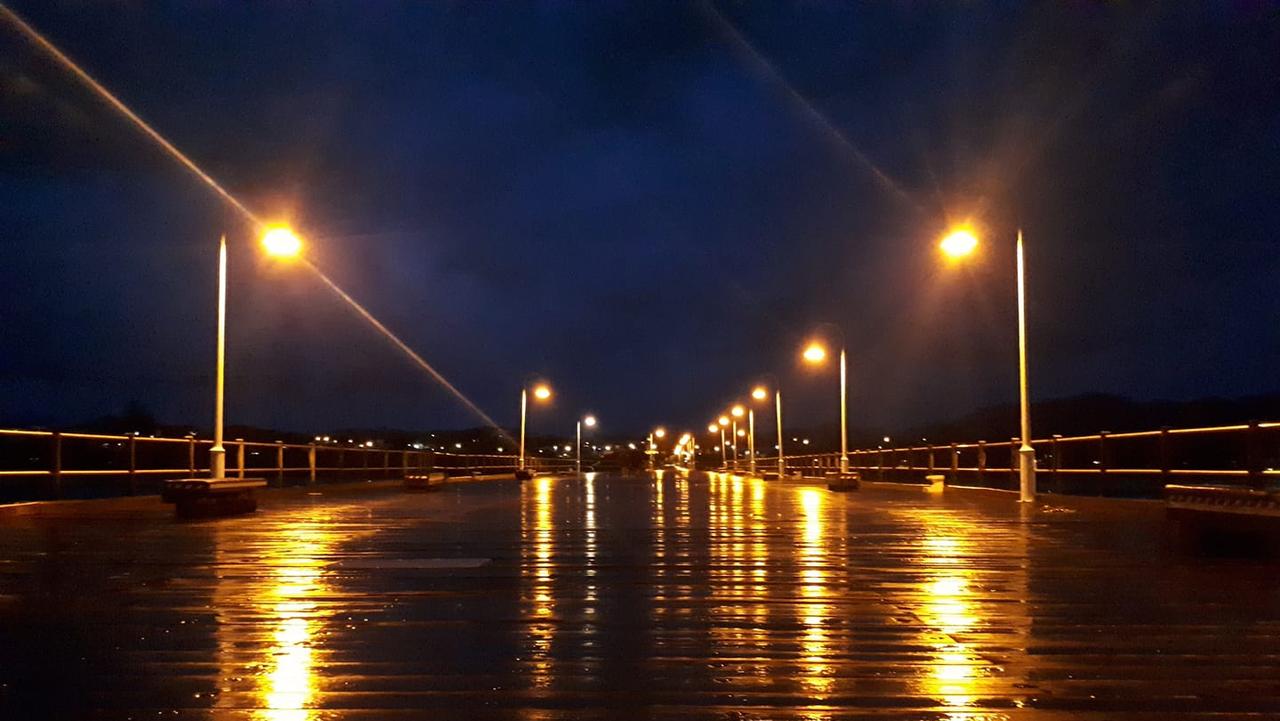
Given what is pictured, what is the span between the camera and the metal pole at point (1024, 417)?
19.8 meters

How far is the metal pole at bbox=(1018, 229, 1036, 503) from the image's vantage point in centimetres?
1975

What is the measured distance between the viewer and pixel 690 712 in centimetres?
472

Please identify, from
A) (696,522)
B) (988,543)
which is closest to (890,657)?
(988,543)

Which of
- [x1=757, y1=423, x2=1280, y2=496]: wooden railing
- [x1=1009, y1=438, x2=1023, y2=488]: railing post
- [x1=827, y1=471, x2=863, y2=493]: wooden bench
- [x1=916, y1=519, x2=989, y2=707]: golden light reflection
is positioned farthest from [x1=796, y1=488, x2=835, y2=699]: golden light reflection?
[x1=827, y1=471, x2=863, y2=493]: wooden bench

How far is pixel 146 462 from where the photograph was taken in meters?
20.7

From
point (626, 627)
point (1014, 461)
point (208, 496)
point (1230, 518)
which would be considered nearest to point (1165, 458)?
point (1230, 518)

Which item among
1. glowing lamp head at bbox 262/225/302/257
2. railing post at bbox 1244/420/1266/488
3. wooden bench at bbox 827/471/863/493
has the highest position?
glowing lamp head at bbox 262/225/302/257

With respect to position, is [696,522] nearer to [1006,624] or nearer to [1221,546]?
[1221,546]

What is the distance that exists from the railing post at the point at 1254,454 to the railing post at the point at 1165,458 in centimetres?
215

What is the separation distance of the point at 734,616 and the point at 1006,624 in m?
1.74

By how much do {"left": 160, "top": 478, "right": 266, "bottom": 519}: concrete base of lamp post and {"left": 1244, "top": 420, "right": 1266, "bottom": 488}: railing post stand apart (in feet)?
46.1

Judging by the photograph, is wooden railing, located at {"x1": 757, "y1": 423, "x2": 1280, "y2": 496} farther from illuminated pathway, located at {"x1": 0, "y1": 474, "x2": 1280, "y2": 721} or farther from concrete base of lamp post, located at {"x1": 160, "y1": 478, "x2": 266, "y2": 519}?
concrete base of lamp post, located at {"x1": 160, "y1": 478, "x2": 266, "y2": 519}

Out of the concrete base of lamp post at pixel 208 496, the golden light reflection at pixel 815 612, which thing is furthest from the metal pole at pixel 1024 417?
the concrete base of lamp post at pixel 208 496

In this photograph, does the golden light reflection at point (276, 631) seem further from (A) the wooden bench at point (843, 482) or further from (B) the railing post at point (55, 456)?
(A) the wooden bench at point (843, 482)
